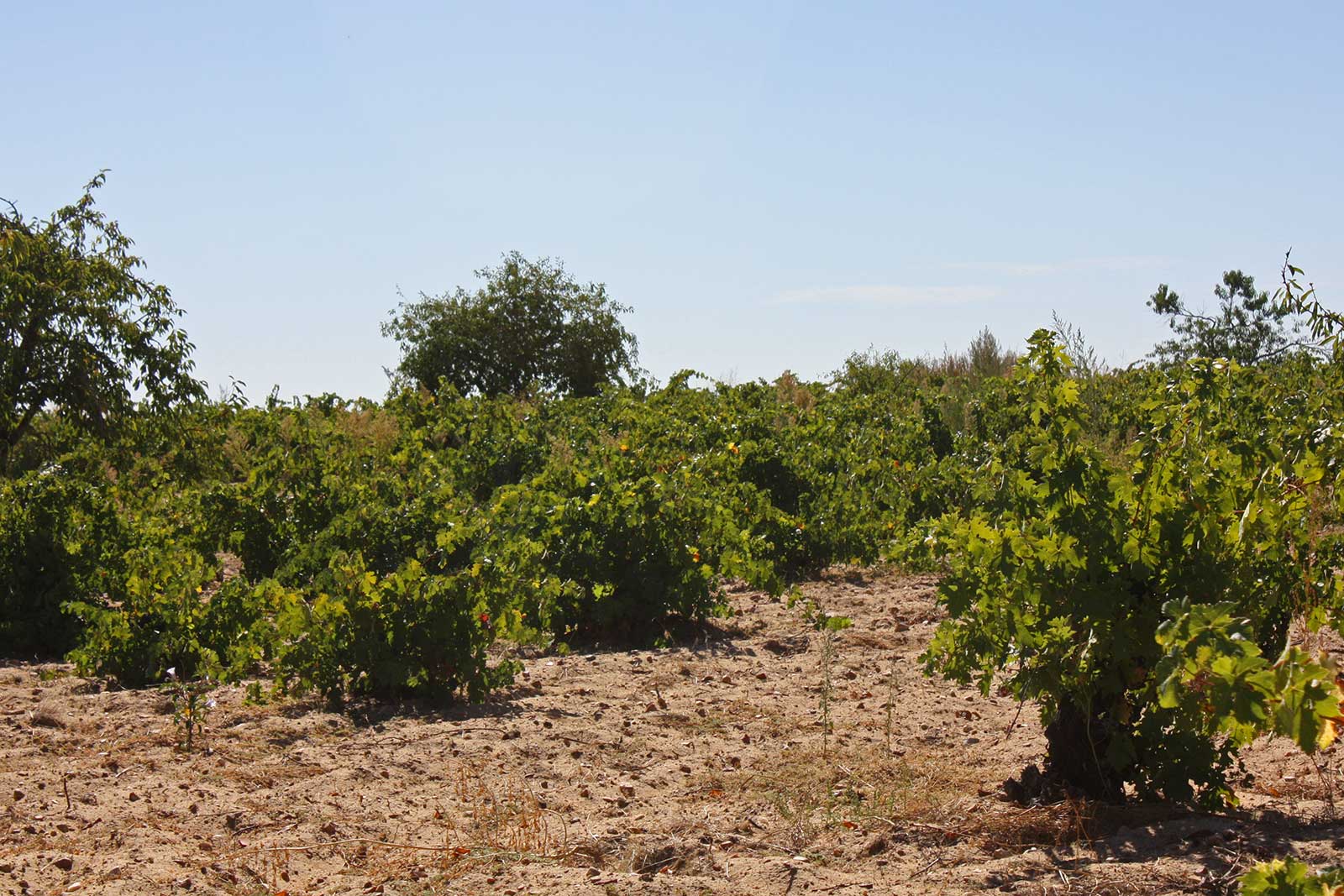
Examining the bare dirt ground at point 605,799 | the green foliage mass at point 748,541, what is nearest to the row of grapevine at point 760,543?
the green foliage mass at point 748,541

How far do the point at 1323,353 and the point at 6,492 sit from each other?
22.1 feet

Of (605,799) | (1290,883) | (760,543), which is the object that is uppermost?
(760,543)

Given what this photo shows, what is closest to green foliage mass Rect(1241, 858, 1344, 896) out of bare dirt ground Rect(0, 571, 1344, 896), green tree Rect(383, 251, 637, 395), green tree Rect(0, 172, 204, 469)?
bare dirt ground Rect(0, 571, 1344, 896)

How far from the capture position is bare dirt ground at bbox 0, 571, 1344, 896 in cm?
363

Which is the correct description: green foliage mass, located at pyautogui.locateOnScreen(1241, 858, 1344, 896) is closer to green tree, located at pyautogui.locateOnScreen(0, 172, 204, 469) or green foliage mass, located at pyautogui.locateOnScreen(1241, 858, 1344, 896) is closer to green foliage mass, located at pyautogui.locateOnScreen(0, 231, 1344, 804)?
green foliage mass, located at pyautogui.locateOnScreen(0, 231, 1344, 804)

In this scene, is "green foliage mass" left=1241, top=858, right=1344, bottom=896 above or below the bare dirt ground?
above

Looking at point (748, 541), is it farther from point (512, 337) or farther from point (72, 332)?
point (512, 337)

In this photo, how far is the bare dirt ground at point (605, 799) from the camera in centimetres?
363

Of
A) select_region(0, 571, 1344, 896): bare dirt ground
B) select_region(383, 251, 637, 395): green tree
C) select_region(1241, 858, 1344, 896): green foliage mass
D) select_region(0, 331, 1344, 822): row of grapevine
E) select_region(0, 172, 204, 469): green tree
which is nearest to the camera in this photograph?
select_region(1241, 858, 1344, 896): green foliage mass

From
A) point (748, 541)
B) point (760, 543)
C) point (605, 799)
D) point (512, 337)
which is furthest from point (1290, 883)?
point (512, 337)

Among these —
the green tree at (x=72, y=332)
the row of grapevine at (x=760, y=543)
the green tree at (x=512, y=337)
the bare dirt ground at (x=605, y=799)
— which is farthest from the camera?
the green tree at (x=512, y=337)

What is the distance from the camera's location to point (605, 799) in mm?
4457

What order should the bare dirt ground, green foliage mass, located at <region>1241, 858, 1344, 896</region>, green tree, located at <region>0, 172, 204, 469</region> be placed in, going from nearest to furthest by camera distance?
green foliage mass, located at <region>1241, 858, 1344, 896</region>, the bare dirt ground, green tree, located at <region>0, 172, 204, 469</region>

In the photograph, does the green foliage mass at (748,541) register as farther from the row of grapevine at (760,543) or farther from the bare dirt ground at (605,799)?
the bare dirt ground at (605,799)
